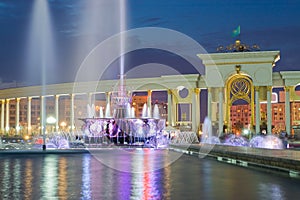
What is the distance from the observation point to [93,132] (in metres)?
33.3

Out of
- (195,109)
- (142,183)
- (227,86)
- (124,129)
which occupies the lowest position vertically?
(142,183)

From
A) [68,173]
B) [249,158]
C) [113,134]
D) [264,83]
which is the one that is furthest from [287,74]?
[68,173]

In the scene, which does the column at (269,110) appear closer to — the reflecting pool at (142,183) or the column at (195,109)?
the column at (195,109)

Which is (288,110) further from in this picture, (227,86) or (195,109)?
(195,109)

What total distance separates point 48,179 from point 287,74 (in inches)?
1337

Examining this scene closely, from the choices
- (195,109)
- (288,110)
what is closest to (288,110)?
(288,110)

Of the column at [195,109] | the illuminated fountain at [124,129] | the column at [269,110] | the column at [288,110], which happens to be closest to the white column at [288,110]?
the column at [288,110]

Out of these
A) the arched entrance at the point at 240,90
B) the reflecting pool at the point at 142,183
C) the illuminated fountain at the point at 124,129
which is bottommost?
the reflecting pool at the point at 142,183

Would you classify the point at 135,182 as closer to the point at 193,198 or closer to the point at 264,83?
the point at 193,198

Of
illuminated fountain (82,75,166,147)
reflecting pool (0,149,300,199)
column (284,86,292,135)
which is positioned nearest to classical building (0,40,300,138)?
column (284,86,292,135)

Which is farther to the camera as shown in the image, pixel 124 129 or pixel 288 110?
pixel 288 110

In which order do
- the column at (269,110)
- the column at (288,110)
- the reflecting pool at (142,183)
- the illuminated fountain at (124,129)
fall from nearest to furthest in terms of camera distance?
the reflecting pool at (142,183)
the illuminated fountain at (124,129)
the column at (269,110)
the column at (288,110)

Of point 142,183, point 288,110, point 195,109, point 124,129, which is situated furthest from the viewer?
point 195,109

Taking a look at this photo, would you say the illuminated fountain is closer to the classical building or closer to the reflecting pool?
the classical building
